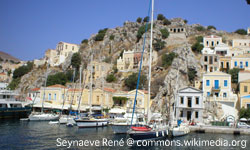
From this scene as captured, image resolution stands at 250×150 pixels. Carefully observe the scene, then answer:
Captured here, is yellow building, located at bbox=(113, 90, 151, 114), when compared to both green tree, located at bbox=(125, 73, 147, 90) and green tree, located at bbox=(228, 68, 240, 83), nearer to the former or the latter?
green tree, located at bbox=(125, 73, 147, 90)

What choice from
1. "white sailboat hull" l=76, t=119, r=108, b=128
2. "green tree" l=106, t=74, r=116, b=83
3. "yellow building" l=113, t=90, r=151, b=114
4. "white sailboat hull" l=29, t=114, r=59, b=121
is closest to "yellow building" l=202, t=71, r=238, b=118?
"yellow building" l=113, t=90, r=151, b=114

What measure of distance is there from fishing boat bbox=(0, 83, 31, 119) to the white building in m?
35.7

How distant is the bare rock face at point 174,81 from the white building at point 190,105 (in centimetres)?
226

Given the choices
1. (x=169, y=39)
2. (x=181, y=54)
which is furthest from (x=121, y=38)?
(x=181, y=54)

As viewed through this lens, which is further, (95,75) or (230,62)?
(95,75)

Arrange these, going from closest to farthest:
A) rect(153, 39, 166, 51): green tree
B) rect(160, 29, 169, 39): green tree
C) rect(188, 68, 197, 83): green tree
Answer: rect(188, 68, 197, 83): green tree, rect(153, 39, 166, 51): green tree, rect(160, 29, 169, 39): green tree

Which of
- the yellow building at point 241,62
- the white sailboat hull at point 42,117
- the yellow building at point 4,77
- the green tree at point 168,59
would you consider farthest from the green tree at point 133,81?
the yellow building at point 4,77

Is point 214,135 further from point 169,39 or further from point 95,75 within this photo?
point 169,39

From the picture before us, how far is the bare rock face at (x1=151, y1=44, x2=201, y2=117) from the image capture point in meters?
52.3

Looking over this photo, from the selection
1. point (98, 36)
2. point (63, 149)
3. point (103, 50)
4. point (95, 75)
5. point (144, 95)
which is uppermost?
point (98, 36)

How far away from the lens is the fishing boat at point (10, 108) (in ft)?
176

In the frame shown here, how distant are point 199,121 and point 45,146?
102 feet

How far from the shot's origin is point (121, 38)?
340ft

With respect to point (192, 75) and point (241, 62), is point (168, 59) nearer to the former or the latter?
point (192, 75)
